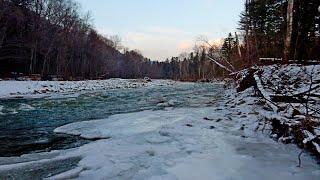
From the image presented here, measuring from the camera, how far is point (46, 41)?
4428cm

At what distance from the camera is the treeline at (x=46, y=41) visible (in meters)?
36.8

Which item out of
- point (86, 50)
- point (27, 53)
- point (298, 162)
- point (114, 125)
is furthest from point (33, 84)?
point (86, 50)

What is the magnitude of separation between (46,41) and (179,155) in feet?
138

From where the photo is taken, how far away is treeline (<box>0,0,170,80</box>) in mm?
36844

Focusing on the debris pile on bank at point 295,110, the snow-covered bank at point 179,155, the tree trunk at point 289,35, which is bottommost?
the snow-covered bank at point 179,155

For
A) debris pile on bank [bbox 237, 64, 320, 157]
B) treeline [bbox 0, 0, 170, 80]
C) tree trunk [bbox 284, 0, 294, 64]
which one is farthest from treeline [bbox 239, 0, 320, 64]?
treeline [bbox 0, 0, 170, 80]

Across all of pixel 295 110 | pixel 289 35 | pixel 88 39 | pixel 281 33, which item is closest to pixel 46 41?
pixel 88 39

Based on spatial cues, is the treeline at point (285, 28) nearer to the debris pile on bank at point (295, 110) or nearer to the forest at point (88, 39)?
the forest at point (88, 39)

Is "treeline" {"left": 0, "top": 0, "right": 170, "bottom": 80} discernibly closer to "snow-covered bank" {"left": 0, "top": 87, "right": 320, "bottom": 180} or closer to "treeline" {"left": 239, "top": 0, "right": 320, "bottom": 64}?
"treeline" {"left": 239, "top": 0, "right": 320, "bottom": 64}

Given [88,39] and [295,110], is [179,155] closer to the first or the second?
[295,110]

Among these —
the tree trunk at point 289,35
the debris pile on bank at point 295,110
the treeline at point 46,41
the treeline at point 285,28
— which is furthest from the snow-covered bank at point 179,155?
the treeline at point 46,41

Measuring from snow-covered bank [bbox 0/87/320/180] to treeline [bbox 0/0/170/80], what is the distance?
28.9 meters

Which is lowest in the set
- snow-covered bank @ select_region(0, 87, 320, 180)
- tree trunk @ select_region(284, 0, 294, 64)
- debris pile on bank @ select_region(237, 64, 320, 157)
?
snow-covered bank @ select_region(0, 87, 320, 180)

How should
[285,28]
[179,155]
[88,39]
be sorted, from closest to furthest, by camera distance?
[179,155], [285,28], [88,39]
